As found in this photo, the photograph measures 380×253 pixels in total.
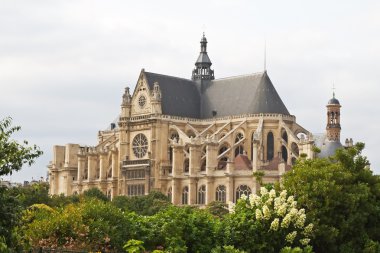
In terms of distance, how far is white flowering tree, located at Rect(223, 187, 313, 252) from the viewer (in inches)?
1564

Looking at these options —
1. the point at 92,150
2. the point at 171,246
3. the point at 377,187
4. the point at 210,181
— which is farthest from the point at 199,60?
the point at 171,246

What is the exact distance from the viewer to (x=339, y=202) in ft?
144

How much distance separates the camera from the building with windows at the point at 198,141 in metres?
111

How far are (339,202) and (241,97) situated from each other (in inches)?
3092

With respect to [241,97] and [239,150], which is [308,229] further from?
[241,97]

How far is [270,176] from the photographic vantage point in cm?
10631

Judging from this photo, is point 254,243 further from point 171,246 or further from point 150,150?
point 150,150

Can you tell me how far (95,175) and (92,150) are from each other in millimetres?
3644

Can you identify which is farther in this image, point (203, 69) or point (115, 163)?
point (203, 69)

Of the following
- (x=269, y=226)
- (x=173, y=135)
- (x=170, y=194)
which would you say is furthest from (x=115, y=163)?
(x=269, y=226)

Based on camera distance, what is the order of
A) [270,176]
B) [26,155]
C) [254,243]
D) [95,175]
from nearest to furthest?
1. [26,155]
2. [254,243]
3. [270,176]
4. [95,175]

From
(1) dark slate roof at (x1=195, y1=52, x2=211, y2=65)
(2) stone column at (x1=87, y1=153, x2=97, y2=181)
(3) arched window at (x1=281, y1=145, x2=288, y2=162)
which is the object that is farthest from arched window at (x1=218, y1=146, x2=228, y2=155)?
(2) stone column at (x1=87, y1=153, x2=97, y2=181)

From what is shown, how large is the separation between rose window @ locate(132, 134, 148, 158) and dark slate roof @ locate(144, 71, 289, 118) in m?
4.51

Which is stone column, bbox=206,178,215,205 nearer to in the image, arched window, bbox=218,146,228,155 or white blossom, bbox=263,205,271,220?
arched window, bbox=218,146,228,155
